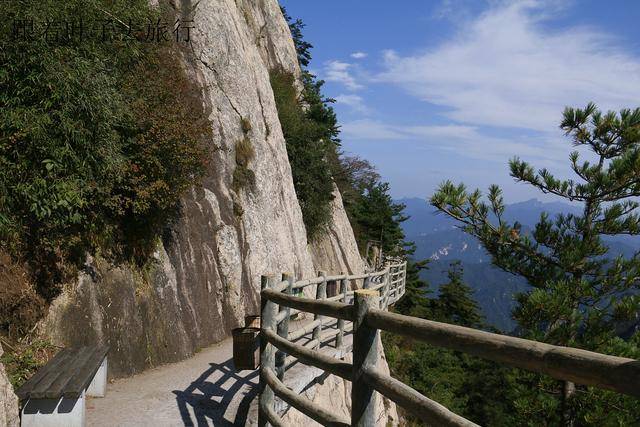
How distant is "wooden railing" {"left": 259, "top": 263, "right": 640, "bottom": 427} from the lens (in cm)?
200

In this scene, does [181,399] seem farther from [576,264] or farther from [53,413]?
[576,264]

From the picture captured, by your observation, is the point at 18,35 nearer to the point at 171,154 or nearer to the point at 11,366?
the point at 171,154

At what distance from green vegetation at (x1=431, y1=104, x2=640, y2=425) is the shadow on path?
187 inches

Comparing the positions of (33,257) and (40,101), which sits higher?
(40,101)

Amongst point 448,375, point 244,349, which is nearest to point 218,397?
point 244,349

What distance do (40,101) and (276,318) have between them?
5.01 metres

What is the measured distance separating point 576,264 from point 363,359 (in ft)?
22.8

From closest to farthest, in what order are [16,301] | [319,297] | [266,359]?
1. [266,359]
2. [16,301]
3. [319,297]

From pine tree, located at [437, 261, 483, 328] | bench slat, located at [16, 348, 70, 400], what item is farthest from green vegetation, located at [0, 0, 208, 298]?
pine tree, located at [437, 261, 483, 328]

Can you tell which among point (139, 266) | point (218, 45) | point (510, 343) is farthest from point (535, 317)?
point (218, 45)

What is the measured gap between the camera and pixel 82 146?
25.2 ft

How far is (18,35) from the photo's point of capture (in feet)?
24.0

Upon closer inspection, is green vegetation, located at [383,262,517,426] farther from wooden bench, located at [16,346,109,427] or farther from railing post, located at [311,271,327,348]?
wooden bench, located at [16,346,109,427]

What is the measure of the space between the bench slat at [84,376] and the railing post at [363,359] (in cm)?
323
